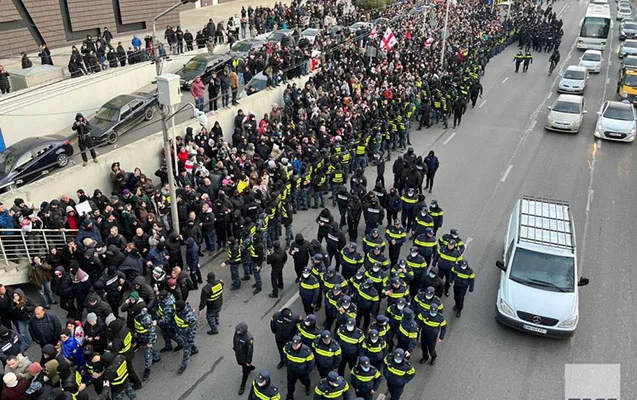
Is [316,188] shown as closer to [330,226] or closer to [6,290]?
[330,226]

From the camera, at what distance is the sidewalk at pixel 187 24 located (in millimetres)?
22438

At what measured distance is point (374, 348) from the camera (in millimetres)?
8352

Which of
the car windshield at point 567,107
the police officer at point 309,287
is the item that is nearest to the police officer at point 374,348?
the police officer at point 309,287

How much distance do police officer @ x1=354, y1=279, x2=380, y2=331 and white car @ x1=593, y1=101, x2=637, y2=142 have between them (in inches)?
598

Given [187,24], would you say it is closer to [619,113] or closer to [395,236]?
[619,113]

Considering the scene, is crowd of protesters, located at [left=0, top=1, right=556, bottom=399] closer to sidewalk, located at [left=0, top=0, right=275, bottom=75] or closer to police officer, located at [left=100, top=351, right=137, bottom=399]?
police officer, located at [left=100, top=351, right=137, bottom=399]

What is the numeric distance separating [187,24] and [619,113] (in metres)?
24.8

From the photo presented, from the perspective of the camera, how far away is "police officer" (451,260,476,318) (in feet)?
33.7

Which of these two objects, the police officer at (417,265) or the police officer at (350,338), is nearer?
the police officer at (350,338)

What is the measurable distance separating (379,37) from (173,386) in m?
23.6

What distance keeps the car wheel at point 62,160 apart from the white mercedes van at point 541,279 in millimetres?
11651

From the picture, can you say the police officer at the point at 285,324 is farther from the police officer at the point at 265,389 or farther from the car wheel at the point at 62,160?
the car wheel at the point at 62,160

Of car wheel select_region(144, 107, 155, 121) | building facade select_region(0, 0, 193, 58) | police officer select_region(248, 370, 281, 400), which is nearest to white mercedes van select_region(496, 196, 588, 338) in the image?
police officer select_region(248, 370, 281, 400)

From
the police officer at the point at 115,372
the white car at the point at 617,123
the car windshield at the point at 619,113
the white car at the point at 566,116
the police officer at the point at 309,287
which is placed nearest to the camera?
the police officer at the point at 115,372
